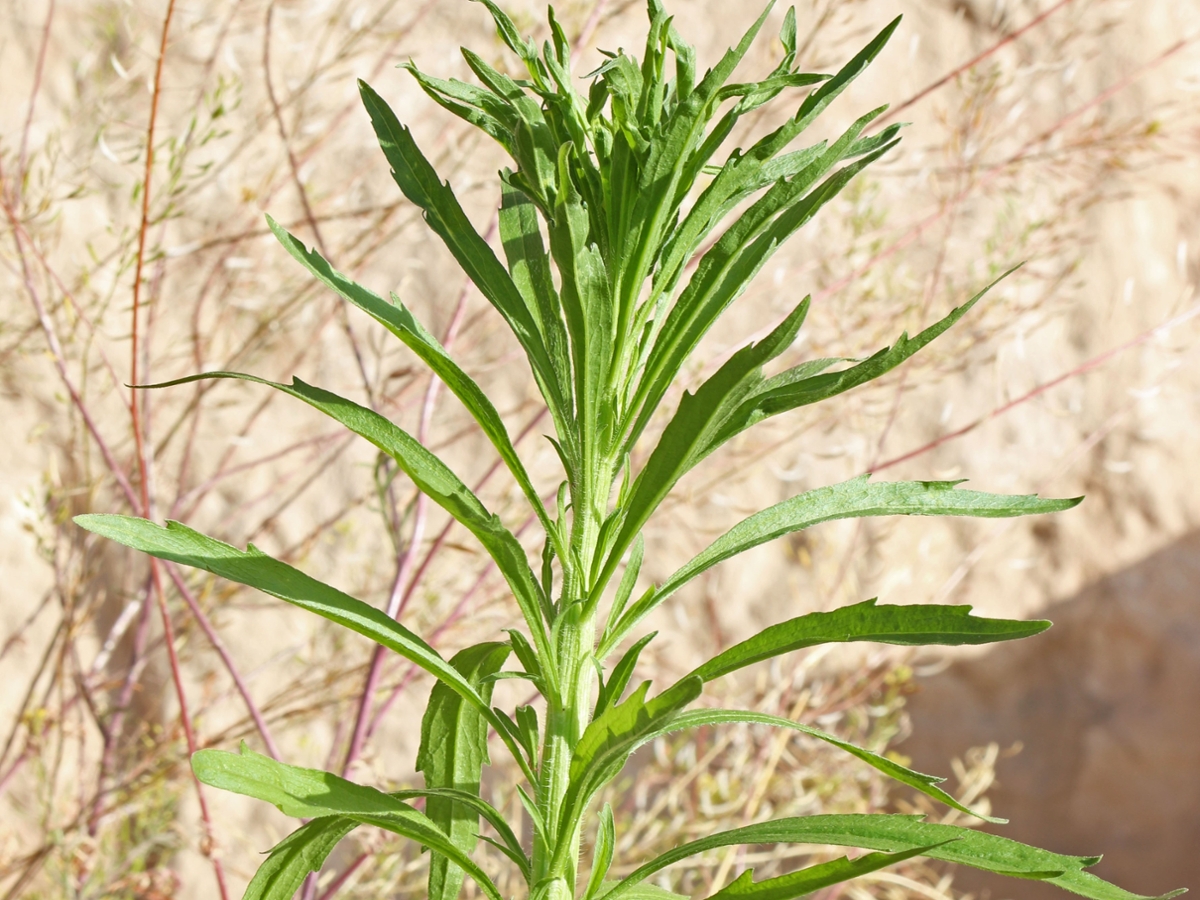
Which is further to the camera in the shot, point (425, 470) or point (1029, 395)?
point (1029, 395)

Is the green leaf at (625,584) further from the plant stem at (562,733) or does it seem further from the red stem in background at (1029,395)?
the red stem in background at (1029,395)

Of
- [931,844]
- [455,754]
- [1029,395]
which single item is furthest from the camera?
[1029,395]

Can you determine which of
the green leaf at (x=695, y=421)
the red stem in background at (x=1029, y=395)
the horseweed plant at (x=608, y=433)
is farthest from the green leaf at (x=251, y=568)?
the red stem in background at (x=1029, y=395)

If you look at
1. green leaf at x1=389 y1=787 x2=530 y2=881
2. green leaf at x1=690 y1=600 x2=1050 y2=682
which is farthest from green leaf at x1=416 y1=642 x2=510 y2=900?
green leaf at x1=690 y1=600 x2=1050 y2=682

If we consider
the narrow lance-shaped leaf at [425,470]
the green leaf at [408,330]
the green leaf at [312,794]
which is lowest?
the green leaf at [312,794]

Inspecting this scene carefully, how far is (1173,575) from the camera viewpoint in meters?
1.66

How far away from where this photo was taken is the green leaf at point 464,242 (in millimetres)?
529

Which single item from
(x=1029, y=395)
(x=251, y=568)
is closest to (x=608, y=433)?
(x=251, y=568)

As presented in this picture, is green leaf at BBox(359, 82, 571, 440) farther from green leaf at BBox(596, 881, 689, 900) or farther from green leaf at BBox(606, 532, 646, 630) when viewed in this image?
green leaf at BBox(596, 881, 689, 900)

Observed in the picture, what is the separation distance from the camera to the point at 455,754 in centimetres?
58

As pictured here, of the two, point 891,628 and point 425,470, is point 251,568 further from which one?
point 891,628

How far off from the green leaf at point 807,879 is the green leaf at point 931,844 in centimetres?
2

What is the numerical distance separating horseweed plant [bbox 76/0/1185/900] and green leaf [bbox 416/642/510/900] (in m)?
0.05

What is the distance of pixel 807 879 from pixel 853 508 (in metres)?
0.16
